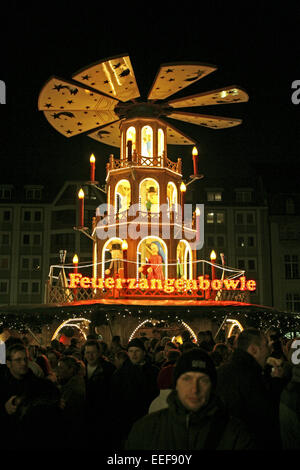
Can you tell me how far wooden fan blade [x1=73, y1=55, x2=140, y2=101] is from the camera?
23.7m

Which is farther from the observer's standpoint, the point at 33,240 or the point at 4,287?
the point at 33,240

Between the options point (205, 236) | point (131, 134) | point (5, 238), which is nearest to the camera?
point (131, 134)

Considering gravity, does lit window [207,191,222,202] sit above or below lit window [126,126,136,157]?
above

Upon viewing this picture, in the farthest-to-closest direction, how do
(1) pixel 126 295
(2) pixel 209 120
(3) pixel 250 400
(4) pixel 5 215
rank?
1. (4) pixel 5 215
2. (2) pixel 209 120
3. (1) pixel 126 295
4. (3) pixel 250 400

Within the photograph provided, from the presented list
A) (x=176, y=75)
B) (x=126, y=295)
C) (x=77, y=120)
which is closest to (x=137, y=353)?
(x=126, y=295)

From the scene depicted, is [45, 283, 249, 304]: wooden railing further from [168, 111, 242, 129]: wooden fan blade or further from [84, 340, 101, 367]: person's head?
[84, 340, 101, 367]: person's head

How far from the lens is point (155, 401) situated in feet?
19.7

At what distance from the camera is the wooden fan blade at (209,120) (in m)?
29.3

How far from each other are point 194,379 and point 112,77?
22709 mm

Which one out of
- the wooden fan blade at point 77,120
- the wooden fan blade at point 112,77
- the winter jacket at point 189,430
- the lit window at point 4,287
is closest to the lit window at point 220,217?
the lit window at point 4,287

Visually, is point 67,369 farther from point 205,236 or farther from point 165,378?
point 205,236

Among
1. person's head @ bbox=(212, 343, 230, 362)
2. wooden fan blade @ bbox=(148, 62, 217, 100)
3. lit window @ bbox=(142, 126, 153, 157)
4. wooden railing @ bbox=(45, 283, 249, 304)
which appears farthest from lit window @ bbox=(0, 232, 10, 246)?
person's head @ bbox=(212, 343, 230, 362)

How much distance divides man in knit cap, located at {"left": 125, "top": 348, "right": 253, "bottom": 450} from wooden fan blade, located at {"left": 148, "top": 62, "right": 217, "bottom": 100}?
70.1 feet

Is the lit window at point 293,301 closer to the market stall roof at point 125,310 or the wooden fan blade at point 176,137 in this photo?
the wooden fan blade at point 176,137
